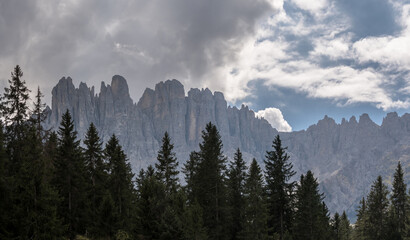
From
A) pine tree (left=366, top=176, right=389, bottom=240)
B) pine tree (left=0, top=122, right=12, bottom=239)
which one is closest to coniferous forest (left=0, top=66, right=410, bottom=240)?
pine tree (left=0, top=122, right=12, bottom=239)

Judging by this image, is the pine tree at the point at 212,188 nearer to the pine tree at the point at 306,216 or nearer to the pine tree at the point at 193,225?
the pine tree at the point at 193,225

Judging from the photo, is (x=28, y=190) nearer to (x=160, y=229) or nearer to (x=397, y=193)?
(x=160, y=229)

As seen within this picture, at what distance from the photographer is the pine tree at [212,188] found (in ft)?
130

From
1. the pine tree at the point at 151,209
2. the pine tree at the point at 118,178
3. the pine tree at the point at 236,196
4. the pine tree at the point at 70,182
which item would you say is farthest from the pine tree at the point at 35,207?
the pine tree at the point at 236,196

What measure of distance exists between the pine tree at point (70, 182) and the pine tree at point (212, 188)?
44.0ft

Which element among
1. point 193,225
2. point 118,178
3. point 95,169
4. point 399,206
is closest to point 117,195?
point 118,178

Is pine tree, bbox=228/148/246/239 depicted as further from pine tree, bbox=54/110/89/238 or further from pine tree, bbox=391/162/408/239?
pine tree, bbox=391/162/408/239

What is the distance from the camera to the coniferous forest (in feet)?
69.6

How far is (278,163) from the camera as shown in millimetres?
45781

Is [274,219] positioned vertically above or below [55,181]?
below

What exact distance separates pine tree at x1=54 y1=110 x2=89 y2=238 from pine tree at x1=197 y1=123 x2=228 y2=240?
44.0 feet

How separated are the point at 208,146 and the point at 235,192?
675cm

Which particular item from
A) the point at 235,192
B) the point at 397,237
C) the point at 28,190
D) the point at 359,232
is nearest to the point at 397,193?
the point at 397,237

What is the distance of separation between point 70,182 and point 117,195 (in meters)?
6.57
